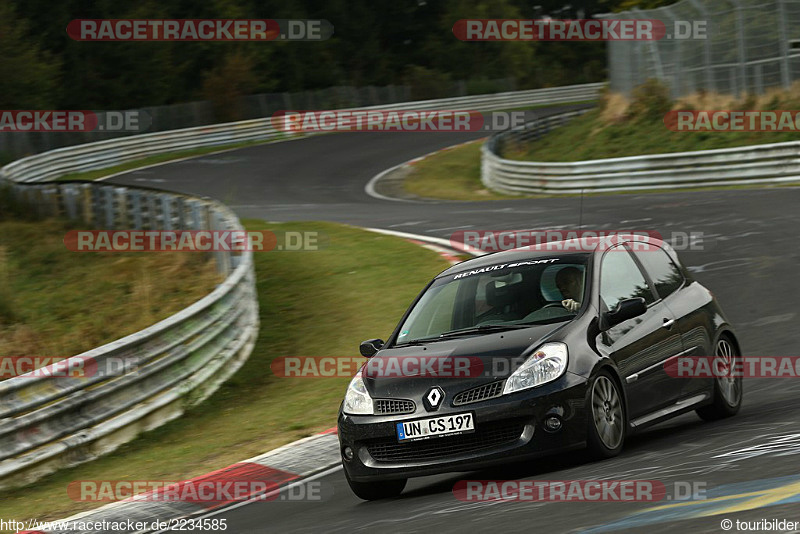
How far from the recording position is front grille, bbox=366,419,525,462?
7285mm

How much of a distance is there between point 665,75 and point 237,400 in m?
22.8

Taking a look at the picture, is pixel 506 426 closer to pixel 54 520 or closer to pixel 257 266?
pixel 54 520

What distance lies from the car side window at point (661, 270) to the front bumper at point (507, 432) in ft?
6.15

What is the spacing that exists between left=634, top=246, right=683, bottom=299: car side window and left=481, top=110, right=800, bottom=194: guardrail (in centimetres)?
1559

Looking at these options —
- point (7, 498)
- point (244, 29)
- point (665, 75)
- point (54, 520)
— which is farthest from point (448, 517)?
point (244, 29)
